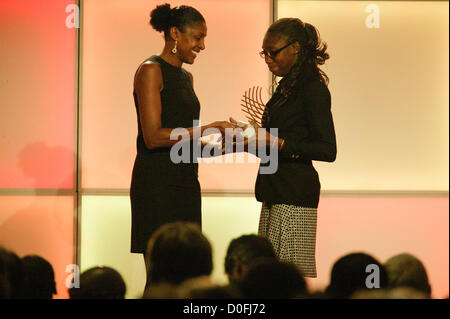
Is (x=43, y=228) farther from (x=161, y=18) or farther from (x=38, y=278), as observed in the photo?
(x=38, y=278)

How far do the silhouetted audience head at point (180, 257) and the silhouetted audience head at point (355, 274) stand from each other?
15.2 inches

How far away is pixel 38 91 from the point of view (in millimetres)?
3820

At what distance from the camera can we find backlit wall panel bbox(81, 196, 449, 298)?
3840 millimetres

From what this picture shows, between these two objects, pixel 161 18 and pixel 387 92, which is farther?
pixel 387 92

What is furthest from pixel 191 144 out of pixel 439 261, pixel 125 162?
pixel 439 261

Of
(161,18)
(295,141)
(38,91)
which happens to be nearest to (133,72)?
(38,91)

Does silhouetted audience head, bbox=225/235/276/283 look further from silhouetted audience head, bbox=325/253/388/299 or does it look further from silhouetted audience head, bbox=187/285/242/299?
silhouetted audience head, bbox=187/285/242/299

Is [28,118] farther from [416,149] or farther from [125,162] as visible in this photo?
[416,149]

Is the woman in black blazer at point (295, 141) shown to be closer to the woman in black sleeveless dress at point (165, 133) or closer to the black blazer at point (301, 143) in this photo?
the black blazer at point (301, 143)

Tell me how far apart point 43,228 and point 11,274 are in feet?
6.58

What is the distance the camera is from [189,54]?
8.83 ft

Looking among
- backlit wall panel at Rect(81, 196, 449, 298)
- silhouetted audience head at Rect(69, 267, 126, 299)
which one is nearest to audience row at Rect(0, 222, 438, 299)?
silhouetted audience head at Rect(69, 267, 126, 299)

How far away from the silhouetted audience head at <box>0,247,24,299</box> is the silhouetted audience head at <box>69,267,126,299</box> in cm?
16

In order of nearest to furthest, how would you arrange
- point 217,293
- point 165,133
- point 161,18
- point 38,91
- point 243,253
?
point 217,293 < point 243,253 < point 165,133 < point 161,18 < point 38,91
